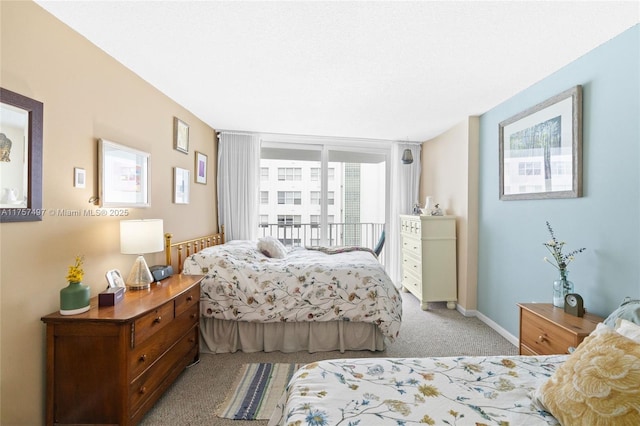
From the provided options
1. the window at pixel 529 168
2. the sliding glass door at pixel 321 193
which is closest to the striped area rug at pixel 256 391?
the sliding glass door at pixel 321 193

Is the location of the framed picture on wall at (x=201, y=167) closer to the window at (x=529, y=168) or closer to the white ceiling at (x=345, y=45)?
the white ceiling at (x=345, y=45)

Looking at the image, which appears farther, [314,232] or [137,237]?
[314,232]

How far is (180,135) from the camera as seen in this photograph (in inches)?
122

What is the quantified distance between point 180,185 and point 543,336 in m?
3.47

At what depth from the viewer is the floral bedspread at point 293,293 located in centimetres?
259

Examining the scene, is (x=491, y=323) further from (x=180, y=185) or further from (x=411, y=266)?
(x=180, y=185)

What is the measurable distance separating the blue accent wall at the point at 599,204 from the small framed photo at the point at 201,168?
3626mm

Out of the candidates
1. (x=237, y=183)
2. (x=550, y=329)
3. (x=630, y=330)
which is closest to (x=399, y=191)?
(x=237, y=183)

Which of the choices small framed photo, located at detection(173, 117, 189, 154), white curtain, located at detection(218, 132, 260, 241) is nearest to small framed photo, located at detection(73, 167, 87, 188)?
small framed photo, located at detection(173, 117, 189, 154)

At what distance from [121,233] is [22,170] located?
2.16ft

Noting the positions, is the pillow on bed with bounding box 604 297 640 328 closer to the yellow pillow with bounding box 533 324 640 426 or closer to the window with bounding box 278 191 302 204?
the yellow pillow with bounding box 533 324 640 426

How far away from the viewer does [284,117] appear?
11.5 feet

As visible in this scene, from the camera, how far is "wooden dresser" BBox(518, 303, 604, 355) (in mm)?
1668

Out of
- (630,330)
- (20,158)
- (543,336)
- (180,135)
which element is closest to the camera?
(630,330)
